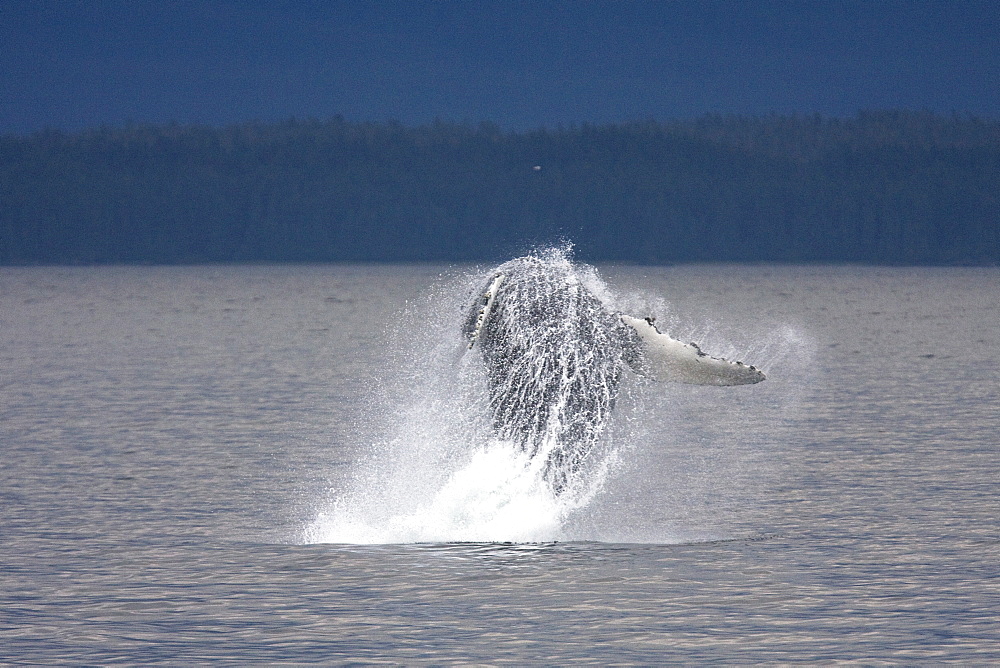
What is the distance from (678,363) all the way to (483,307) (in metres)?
1.97

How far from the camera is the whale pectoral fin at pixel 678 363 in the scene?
1541 cm

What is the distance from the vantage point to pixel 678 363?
51.0ft

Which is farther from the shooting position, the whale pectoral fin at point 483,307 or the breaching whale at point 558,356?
the breaching whale at point 558,356

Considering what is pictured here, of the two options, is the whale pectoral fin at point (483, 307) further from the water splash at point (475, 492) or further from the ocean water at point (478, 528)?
the ocean water at point (478, 528)

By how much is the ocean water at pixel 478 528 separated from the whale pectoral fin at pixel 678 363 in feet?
2.14

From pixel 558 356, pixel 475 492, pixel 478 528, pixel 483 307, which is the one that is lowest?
pixel 478 528

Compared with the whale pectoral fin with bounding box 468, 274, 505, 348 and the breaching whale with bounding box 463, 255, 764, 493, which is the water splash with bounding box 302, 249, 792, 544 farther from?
the whale pectoral fin with bounding box 468, 274, 505, 348

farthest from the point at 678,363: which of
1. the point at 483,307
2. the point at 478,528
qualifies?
the point at 478,528

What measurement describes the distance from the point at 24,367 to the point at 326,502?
23614 millimetres

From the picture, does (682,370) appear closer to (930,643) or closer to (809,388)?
(930,643)

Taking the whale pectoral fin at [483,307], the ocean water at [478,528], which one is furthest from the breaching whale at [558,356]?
the ocean water at [478,528]

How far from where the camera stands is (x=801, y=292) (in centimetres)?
13438

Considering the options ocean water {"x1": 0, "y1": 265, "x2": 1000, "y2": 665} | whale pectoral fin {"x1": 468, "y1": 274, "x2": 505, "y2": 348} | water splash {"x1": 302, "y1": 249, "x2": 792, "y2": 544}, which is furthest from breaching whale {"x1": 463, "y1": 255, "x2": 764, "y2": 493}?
ocean water {"x1": 0, "y1": 265, "x2": 1000, "y2": 665}

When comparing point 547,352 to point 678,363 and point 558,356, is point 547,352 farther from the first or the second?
point 678,363
